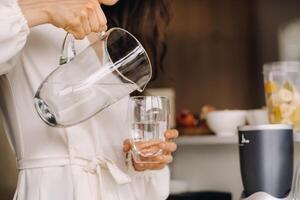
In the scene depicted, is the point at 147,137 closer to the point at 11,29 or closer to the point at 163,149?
the point at 163,149

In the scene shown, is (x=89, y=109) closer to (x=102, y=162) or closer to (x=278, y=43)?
(x=102, y=162)

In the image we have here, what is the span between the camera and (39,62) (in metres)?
1.00

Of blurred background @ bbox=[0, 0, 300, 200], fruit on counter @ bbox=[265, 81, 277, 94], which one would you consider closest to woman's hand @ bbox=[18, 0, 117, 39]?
fruit on counter @ bbox=[265, 81, 277, 94]

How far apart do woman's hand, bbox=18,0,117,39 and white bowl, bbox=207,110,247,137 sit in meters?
0.78

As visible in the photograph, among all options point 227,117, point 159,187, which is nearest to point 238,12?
point 227,117

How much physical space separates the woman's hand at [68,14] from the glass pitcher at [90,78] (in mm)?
51

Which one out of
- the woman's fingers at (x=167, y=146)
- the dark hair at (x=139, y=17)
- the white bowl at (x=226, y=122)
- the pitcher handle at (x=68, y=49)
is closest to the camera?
the pitcher handle at (x=68, y=49)

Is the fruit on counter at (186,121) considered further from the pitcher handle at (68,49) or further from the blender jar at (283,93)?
the pitcher handle at (68,49)

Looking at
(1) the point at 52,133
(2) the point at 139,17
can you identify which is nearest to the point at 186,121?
(2) the point at 139,17

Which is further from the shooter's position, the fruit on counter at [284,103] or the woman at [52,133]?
the fruit on counter at [284,103]

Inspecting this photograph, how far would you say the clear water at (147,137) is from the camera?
99 centimetres

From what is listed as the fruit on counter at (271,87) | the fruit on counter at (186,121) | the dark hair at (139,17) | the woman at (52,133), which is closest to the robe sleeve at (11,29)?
the woman at (52,133)

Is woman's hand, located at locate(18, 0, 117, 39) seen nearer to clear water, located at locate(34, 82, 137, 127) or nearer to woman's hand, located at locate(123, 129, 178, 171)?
clear water, located at locate(34, 82, 137, 127)

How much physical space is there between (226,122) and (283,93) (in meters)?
0.22
